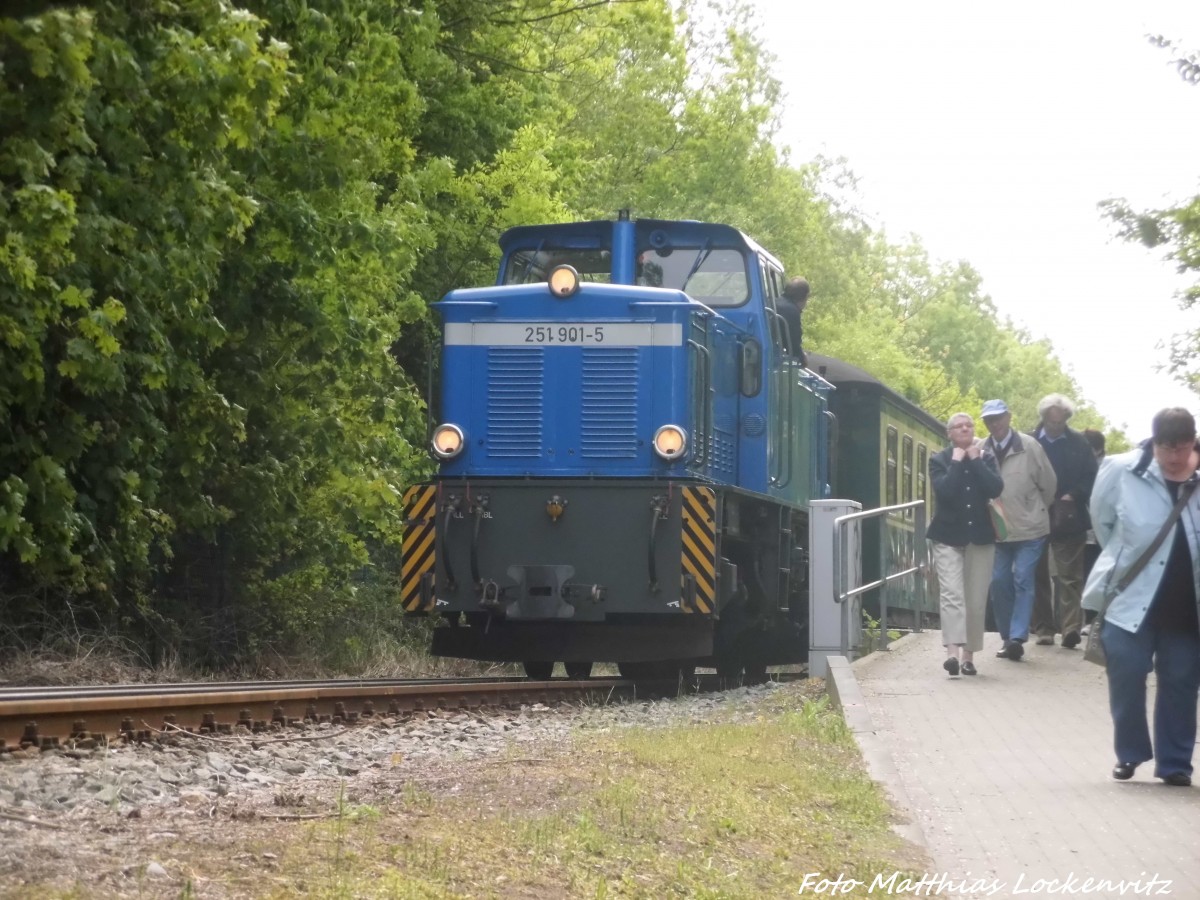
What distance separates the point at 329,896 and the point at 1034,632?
11.9m

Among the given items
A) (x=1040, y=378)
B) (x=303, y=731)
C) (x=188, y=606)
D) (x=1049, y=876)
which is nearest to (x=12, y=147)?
(x=303, y=731)

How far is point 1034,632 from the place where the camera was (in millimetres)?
15602

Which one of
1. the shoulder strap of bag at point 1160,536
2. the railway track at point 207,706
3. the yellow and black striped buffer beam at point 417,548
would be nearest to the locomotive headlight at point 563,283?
the yellow and black striped buffer beam at point 417,548

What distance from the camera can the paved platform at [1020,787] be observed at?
5.80 m

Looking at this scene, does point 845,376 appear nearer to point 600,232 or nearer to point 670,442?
point 600,232

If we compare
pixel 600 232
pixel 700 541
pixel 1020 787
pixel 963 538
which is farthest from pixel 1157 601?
pixel 600 232

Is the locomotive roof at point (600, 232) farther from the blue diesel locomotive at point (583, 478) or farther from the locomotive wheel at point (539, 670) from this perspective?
the locomotive wheel at point (539, 670)

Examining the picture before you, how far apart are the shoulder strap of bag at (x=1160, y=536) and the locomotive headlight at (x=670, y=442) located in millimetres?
5589

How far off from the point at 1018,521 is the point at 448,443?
4.51 meters

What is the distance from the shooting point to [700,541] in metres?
13.1

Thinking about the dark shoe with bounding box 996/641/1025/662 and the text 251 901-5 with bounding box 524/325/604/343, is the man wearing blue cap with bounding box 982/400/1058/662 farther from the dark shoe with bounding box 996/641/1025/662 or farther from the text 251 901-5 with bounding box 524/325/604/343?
the text 251 901-5 with bounding box 524/325/604/343

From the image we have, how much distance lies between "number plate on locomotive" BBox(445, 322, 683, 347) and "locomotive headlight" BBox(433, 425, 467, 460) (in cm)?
73

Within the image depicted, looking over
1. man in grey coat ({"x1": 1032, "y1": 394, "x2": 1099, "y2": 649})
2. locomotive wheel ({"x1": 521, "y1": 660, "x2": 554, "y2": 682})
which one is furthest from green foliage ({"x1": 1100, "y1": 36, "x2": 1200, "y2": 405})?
locomotive wheel ({"x1": 521, "y1": 660, "x2": 554, "y2": 682})

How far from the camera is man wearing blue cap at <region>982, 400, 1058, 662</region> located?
42.5 feet
